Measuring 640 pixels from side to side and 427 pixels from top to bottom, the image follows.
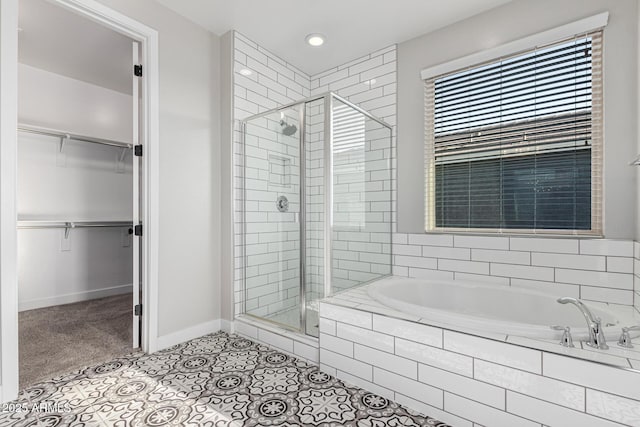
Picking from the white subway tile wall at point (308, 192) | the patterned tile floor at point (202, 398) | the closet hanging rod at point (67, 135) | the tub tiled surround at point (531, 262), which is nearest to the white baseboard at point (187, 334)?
the patterned tile floor at point (202, 398)

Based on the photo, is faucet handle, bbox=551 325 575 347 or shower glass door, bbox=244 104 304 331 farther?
shower glass door, bbox=244 104 304 331

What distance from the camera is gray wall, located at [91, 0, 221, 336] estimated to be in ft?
7.58

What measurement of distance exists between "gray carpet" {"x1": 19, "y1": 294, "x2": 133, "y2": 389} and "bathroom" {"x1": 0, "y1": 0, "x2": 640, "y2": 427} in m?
0.32

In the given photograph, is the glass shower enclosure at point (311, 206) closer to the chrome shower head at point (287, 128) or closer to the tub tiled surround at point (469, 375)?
the chrome shower head at point (287, 128)

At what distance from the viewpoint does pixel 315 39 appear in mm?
2715

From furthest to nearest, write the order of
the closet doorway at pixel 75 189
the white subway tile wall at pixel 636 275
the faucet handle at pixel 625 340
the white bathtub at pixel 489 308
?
the closet doorway at pixel 75 189
the white subway tile wall at pixel 636 275
the white bathtub at pixel 489 308
the faucet handle at pixel 625 340

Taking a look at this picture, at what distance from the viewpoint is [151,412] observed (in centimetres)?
156

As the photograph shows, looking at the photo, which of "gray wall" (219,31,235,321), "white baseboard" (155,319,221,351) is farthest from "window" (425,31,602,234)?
"white baseboard" (155,319,221,351)

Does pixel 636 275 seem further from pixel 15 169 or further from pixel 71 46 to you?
pixel 71 46

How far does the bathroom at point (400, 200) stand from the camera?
1573mm

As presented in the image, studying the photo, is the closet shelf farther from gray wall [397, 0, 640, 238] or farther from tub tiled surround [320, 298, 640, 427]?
gray wall [397, 0, 640, 238]

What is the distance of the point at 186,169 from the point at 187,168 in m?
0.01

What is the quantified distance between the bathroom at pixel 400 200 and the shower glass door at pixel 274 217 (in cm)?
1

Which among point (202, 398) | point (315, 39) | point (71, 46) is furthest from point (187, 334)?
point (71, 46)
